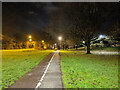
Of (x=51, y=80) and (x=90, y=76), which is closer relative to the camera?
(x=51, y=80)

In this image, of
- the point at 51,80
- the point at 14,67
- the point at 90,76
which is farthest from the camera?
the point at 14,67

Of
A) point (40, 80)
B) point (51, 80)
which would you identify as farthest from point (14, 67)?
point (51, 80)

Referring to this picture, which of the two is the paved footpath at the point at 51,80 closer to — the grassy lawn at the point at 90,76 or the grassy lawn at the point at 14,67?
the grassy lawn at the point at 90,76

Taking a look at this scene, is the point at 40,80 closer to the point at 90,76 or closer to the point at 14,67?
the point at 90,76

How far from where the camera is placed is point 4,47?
64125 mm

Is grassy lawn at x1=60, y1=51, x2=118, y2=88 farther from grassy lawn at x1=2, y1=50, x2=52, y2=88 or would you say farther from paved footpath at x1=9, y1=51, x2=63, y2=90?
grassy lawn at x1=2, y1=50, x2=52, y2=88

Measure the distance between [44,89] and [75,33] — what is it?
2159 centimetres

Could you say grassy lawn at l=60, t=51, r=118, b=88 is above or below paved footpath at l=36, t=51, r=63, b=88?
below

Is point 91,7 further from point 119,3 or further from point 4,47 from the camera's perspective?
point 4,47

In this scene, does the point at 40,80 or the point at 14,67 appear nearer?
the point at 40,80

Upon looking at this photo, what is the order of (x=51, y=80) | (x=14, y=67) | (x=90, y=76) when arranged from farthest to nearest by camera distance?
(x=14, y=67) → (x=90, y=76) → (x=51, y=80)

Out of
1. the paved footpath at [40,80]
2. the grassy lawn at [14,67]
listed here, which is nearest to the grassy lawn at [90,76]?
the paved footpath at [40,80]

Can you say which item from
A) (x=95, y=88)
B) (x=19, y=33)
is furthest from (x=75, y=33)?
(x=19, y=33)

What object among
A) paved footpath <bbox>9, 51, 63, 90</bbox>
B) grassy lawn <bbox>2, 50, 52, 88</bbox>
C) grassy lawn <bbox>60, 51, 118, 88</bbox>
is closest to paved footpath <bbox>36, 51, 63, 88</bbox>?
paved footpath <bbox>9, 51, 63, 90</bbox>
